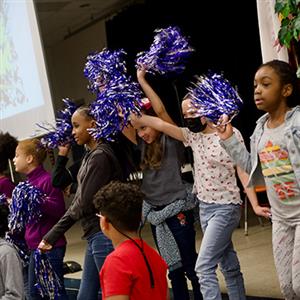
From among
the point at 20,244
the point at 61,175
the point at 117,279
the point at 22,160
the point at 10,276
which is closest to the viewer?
the point at 117,279

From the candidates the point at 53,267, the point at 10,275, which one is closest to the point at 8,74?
the point at 53,267

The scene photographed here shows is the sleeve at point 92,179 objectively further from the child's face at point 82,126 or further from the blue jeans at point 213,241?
the blue jeans at point 213,241

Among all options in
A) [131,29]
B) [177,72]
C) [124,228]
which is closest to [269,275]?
[177,72]

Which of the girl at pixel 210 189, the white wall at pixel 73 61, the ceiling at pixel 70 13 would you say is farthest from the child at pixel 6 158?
the white wall at pixel 73 61

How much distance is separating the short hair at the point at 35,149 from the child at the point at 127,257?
160 cm

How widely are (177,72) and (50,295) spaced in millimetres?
1394

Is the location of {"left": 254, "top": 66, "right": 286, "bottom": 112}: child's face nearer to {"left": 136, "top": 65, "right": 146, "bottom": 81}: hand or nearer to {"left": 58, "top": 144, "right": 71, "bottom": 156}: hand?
{"left": 136, "top": 65, "right": 146, "bottom": 81}: hand

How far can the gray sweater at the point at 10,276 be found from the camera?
2.64 metres

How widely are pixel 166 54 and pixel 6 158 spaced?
4.71 feet

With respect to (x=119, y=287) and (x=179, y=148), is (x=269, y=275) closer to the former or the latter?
(x=179, y=148)

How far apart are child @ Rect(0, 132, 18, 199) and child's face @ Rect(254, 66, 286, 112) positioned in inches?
77.9

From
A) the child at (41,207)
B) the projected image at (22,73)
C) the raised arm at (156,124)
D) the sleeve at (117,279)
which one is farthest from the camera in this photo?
the projected image at (22,73)

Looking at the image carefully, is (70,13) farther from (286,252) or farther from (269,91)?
(286,252)

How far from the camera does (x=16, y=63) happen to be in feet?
17.9
